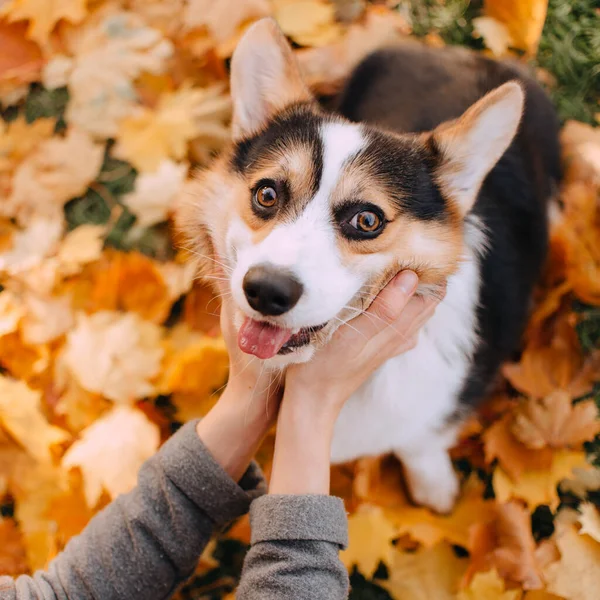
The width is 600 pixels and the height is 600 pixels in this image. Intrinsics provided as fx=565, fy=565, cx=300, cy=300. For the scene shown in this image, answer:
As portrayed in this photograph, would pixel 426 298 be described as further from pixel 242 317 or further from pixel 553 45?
Answer: pixel 553 45

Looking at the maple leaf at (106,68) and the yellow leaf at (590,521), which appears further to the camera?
the maple leaf at (106,68)

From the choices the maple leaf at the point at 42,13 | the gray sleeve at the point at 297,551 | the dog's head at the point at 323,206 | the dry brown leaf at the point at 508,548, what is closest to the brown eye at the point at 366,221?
the dog's head at the point at 323,206

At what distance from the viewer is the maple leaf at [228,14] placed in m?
2.65

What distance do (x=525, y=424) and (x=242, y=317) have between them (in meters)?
1.14

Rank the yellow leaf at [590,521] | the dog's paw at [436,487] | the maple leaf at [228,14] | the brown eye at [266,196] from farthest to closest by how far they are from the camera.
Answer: the maple leaf at [228,14] < the dog's paw at [436,487] < the yellow leaf at [590,521] < the brown eye at [266,196]

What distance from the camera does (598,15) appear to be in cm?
268

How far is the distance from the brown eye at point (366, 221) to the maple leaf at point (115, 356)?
110cm

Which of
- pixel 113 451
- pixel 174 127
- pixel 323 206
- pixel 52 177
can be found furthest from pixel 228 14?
pixel 113 451

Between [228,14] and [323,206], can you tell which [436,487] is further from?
[228,14]

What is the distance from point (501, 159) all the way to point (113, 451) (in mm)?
1663

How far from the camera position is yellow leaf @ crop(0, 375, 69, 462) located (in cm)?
199

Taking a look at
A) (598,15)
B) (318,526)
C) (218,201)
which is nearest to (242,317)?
(218,201)

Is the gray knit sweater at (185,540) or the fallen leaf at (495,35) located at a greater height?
the fallen leaf at (495,35)

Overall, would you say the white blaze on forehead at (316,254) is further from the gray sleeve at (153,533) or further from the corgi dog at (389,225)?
Answer: the gray sleeve at (153,533)
